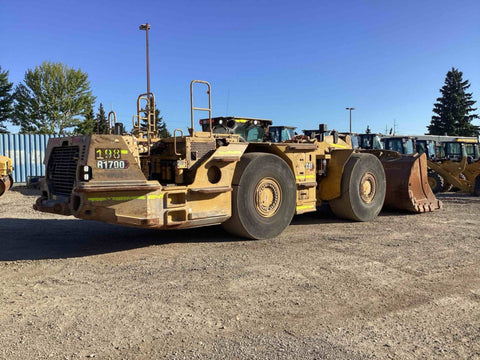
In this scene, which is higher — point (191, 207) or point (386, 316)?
point (191, 207)

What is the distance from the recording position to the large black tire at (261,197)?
690 centimetres

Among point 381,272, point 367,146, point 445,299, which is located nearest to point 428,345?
point 445,299

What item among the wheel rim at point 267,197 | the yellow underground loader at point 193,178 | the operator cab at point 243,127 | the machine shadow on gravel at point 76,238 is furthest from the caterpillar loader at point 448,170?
the machine shadow on gravel at point 76,238

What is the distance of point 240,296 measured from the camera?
4398 millimetres

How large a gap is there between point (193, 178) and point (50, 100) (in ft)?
117

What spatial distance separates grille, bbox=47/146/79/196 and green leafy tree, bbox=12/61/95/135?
109 ft

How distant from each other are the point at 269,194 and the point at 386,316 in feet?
12.1

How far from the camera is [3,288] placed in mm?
4668

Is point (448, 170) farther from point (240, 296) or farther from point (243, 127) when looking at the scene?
point (240, 296)

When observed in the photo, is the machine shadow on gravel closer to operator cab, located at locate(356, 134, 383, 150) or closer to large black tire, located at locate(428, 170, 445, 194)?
large black tire, located at locate(428, 170, 445, 194)

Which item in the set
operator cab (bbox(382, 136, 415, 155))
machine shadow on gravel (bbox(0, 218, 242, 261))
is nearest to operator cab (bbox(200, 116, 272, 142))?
machine shadow on gravel (bbox(0, 218, 242, 261))

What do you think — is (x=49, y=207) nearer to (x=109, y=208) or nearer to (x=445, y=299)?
(x=109, y=208)

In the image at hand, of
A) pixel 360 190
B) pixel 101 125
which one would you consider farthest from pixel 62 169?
pixel 101 125

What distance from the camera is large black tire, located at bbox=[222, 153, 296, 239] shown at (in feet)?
22.6
